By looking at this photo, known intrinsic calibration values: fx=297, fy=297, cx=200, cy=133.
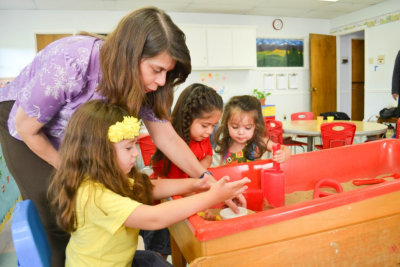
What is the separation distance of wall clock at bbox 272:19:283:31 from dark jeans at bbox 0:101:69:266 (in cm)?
603

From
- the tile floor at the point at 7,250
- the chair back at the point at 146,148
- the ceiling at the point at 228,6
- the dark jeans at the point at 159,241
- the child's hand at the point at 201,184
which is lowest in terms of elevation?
the tile floor at the point at 7,250

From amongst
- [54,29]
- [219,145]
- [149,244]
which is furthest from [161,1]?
[149,244]

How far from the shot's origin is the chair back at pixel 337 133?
260 cm

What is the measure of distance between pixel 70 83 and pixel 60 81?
0.03 m

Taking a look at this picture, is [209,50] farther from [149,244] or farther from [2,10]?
[149,244]

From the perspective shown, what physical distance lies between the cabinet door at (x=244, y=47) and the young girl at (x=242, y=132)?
4.01m

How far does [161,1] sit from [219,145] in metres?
3.82

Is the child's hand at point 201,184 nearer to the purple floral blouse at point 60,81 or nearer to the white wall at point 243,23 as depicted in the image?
the purple floral blouse at point 60,81

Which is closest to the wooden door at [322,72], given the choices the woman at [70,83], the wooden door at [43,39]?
the wooden door at [43,39]

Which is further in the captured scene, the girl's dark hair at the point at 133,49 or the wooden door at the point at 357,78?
the wooden door at the point at 357,78

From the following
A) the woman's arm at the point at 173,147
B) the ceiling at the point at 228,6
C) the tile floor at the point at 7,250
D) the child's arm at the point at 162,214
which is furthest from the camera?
the ceiling at the point at 228,6

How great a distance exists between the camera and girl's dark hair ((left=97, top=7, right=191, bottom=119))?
0.83 meters

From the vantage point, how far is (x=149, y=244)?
4.50 feet

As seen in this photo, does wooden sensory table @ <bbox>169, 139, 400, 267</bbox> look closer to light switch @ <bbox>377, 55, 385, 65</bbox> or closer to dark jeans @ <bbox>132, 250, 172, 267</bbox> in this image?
dark jeans @ <bbox>132, 250, 172, 267</bbox>
